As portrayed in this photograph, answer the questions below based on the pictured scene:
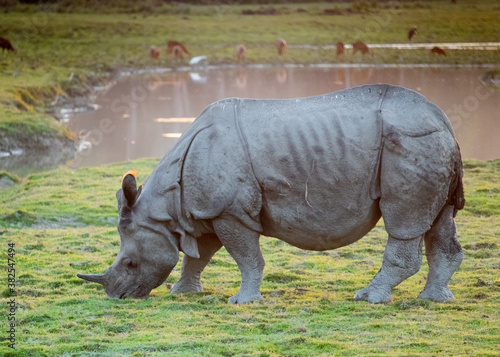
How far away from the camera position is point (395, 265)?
7801 mm

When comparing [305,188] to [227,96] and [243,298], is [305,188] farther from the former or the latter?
[227,96]

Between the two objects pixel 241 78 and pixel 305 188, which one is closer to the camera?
pixel 305 188

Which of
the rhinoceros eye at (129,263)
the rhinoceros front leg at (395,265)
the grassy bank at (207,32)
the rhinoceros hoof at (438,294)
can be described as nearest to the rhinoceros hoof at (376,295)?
the rhinoceros front leg at (395,265)

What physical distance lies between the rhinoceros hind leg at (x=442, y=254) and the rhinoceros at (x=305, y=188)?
0.03 feet

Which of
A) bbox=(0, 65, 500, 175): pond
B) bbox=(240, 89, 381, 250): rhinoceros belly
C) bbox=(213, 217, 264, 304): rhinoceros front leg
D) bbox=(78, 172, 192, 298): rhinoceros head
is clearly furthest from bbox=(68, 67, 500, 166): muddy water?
bbox=(240, 89, 381, 250): rhinoceros belly

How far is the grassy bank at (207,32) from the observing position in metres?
36.5

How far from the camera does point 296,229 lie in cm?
796

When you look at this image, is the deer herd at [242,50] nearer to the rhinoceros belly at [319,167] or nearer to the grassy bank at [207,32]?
the grassy bank at [207,32]

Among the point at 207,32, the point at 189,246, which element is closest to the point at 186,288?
the point at 189,246

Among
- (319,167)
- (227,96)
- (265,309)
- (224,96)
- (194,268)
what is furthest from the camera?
(224,96)

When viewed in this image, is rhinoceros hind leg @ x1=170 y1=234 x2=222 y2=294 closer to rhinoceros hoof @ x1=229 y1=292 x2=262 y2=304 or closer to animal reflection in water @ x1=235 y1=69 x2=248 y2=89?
rhinoceros hoof @ x1=229 y1=292 x2=262 y2=304

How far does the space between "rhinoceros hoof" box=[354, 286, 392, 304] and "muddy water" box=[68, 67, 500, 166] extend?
12533 millimetres

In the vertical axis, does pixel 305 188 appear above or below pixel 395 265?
above

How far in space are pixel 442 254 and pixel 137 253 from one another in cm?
305
